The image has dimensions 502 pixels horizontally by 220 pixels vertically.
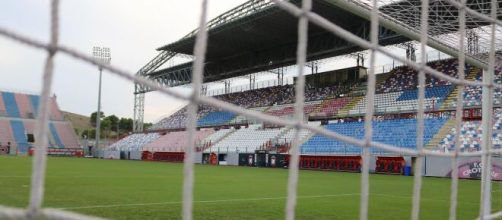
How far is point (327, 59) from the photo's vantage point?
34.1 metres

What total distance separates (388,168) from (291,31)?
11.5 meters

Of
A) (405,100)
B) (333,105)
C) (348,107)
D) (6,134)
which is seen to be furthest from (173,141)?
(405,100)

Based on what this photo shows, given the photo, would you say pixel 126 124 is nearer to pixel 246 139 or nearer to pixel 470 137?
pixel 246 139

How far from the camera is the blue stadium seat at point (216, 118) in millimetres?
35844

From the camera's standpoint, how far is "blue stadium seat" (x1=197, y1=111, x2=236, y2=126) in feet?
118

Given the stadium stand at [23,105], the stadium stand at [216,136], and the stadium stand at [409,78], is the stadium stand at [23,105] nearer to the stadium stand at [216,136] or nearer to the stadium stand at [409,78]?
the stadium stand at [216,136]

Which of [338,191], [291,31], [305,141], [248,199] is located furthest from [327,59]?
[248,199]

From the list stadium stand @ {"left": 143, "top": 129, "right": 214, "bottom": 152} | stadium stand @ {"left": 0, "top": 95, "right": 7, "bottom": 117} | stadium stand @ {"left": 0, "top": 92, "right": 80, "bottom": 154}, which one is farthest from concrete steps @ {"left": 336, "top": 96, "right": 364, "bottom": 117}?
stadium stand @ {"left": 0, "top": 95, "right": 7, "bottom": 117}

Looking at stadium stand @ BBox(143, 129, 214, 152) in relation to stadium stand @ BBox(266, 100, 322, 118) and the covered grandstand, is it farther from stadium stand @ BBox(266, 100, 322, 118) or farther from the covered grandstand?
stadium stand @ BBox(266, 100, 322, 118)

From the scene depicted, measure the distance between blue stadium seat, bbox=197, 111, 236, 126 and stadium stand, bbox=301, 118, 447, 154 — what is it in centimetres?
1005

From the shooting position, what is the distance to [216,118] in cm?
3700

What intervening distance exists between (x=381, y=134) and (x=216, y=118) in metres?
15.4

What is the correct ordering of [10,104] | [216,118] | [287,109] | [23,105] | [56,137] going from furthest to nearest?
1. [56,137]
2. [216,118]
3. [287,109]
4. [10,104]
5. [23,105]

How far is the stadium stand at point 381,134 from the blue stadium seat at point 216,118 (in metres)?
10.1
